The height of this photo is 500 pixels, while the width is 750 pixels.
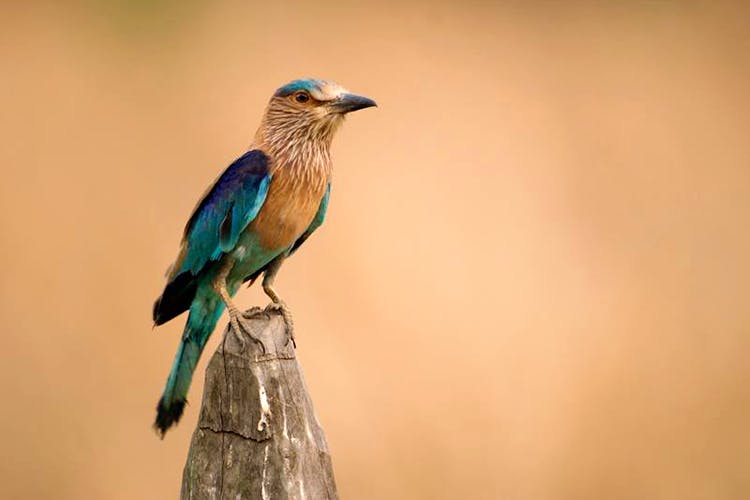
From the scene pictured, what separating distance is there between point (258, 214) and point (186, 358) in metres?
0.63

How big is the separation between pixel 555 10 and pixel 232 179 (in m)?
3.46

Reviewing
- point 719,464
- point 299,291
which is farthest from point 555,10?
point 719,464

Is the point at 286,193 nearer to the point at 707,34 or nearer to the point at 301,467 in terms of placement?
the point at 301,467

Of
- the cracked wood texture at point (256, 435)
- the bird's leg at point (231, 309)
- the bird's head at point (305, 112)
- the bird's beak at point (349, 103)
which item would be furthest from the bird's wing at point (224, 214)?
the cracked wood texture at point (256, 435)

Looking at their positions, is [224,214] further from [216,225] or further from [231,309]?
[231,309]

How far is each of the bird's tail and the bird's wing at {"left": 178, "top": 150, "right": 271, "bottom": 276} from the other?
0.21m

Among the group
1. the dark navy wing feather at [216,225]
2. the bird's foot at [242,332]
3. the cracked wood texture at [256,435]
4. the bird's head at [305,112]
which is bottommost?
the cracked wood texture at [256,435]

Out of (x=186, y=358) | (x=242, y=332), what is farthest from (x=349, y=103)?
(x=242, y=332)

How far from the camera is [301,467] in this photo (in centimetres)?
280

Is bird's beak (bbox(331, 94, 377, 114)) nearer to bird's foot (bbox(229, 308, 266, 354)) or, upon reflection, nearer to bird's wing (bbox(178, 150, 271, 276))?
bird's wing (bbox(178, 150, 271, 276))

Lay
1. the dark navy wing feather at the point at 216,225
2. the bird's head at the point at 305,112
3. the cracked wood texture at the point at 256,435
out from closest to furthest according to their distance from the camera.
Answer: the cracked wood texture at the point at 256,435
the dark navy wing feather at the point at 216,225
the bird's head at the point at 305,112

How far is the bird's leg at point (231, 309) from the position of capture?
294 centimetres

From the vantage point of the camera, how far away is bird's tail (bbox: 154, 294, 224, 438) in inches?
154

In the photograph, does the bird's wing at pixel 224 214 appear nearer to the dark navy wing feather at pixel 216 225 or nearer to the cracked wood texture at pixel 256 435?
the dark navy wing feather at pixel 216 225
